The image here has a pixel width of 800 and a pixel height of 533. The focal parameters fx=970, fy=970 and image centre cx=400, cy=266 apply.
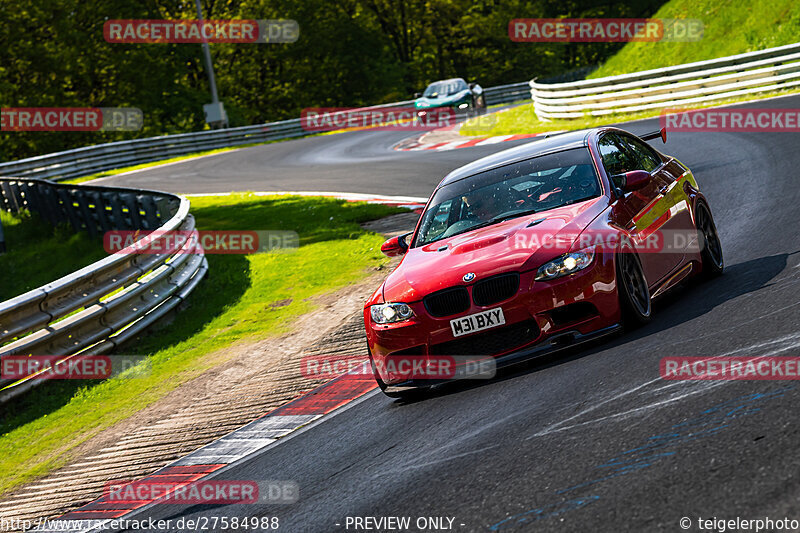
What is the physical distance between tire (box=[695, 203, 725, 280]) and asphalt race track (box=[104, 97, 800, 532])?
0.15 m

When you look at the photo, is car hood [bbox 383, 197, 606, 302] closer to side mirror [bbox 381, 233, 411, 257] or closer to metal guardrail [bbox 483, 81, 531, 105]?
side mirror [bbox 381, 233, 411, 257]

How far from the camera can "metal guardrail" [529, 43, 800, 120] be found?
892 inches

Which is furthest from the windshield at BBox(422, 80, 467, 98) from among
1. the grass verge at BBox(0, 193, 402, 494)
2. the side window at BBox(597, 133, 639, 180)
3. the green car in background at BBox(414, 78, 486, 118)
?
the side window at BBox(597, 133, 639, 180)

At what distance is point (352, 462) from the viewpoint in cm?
577

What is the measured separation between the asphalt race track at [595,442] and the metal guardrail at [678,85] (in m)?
15.2

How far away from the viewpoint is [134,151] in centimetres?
3878

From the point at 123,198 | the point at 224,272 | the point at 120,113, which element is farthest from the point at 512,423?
the point at 120,113

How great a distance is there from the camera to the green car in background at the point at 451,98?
114ft

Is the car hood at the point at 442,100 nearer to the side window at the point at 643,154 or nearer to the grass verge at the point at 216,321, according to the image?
the grass verge at the point at 216,321

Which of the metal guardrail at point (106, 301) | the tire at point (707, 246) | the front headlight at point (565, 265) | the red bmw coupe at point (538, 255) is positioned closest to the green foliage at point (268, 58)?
the metal guardrail at point (106, 301)

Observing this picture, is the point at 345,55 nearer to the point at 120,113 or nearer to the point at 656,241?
the point at 120,113

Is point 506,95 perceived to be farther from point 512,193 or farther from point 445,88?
point 512,193

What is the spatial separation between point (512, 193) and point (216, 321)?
17.2 ft

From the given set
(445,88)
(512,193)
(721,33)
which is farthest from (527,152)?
(445,88)
